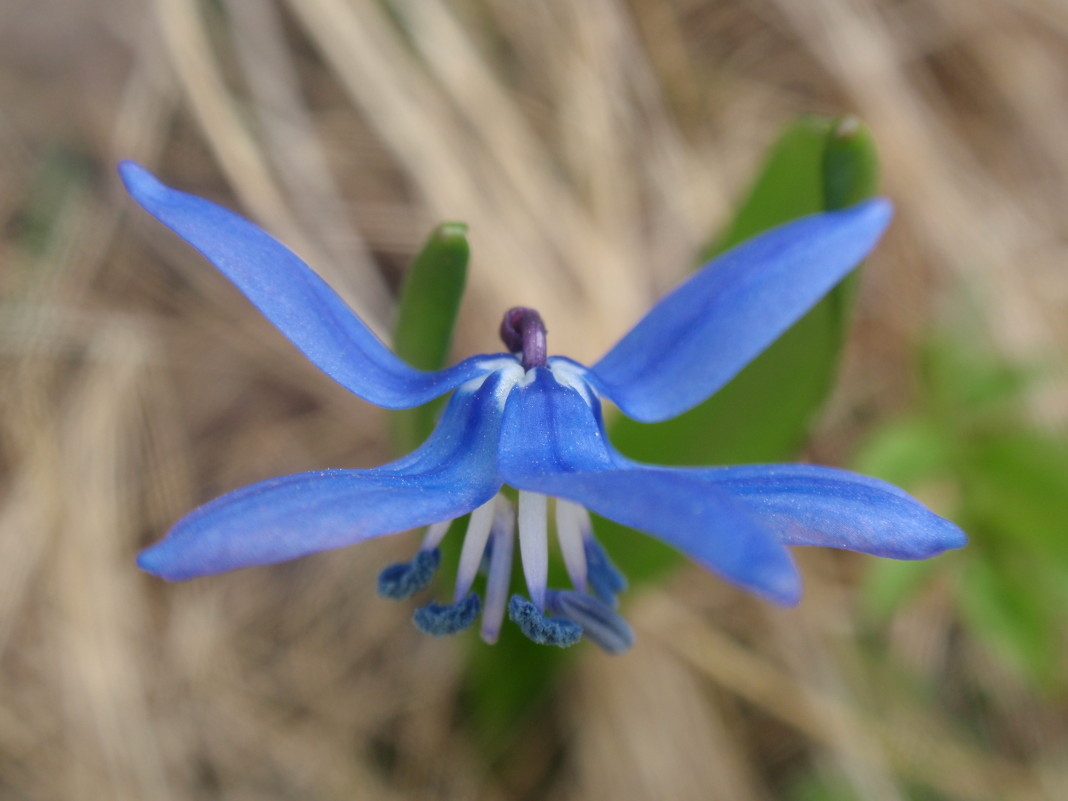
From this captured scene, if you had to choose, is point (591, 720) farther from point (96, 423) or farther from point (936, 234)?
point (936, 234)

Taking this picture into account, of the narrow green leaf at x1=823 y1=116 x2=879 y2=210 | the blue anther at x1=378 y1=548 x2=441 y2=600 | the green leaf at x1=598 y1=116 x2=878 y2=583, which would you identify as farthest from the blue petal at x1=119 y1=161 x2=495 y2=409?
the narrow green leaf at x1=823 y1=116 x2=879 y2=210

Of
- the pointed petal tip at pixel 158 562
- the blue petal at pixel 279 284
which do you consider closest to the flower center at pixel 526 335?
the blue petal at pixel 279 284

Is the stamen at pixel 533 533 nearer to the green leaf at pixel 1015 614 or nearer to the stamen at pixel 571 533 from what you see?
the stamen at pixel 571 533

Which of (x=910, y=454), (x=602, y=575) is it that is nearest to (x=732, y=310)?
(x=602, y=575)

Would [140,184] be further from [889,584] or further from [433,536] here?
[889,584]

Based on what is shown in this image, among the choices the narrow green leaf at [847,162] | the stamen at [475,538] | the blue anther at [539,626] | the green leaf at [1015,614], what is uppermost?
the narrow green leaf at [847,162]
